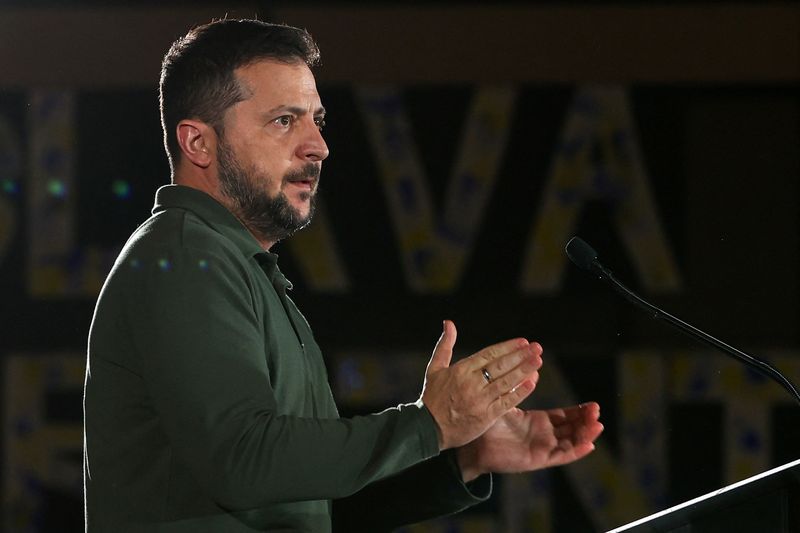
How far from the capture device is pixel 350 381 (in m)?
4.37

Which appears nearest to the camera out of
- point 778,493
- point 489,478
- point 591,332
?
point 778,493

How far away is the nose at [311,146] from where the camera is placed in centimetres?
166

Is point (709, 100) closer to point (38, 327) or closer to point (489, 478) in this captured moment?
point (38, 327)

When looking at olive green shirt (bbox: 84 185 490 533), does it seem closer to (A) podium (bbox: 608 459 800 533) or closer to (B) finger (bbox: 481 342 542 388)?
(B) finger (bbox: 481 342 542 388)

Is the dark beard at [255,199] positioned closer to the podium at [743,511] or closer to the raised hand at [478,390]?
the raised hand at [478,390]

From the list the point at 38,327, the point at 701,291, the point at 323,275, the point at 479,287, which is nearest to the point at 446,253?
the point at 479,287

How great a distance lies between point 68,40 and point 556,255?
189 centimetres

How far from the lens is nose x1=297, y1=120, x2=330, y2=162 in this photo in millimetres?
1656

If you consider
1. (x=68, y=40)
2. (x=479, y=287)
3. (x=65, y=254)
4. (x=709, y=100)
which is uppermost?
(x=68, y=40)

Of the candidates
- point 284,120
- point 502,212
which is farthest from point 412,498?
point 502,212

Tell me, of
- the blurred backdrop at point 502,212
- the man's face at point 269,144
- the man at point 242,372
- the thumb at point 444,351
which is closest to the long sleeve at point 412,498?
the man at point 242,372

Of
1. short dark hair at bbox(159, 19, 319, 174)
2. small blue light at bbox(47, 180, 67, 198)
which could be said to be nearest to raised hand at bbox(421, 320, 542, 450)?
short dark hair at bbox(159, 19, 319, 174)

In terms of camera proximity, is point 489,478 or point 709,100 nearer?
point 489,478

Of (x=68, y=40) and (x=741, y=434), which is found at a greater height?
(x=68, y=40)
